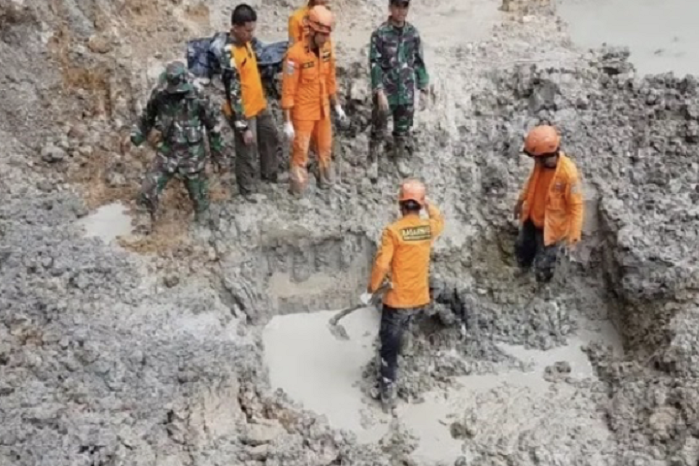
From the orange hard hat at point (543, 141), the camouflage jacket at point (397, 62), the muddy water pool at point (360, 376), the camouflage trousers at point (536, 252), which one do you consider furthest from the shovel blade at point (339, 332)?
the orange hard hat at point (543, 141)

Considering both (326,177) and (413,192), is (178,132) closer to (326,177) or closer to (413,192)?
(326,177)

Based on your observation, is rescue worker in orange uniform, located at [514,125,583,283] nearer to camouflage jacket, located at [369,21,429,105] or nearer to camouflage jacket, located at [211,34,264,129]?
camouflage jacket, located at [369,21,429,105]

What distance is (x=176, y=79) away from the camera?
25.2ft

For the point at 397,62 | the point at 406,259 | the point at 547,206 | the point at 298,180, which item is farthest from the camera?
the point at 298,180

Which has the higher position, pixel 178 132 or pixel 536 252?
pixel 178 132

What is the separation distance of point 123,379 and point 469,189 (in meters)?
3.54

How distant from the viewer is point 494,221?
8.94 meters

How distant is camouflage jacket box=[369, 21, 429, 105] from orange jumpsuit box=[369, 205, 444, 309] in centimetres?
168

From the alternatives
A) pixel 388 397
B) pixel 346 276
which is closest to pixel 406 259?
pixel 388 397

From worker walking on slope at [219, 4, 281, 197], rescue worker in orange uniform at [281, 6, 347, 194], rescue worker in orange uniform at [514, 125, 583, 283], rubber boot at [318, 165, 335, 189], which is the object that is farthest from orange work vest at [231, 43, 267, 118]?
rescue worker in orange uniform at [514, 125, 583, 283]

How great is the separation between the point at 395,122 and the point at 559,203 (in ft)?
5.45

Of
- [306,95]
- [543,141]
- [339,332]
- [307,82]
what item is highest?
[307,82]

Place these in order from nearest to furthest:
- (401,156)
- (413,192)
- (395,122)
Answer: (413,192) < (395,122) < (401,156)

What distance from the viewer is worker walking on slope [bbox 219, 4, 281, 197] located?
7.95m
